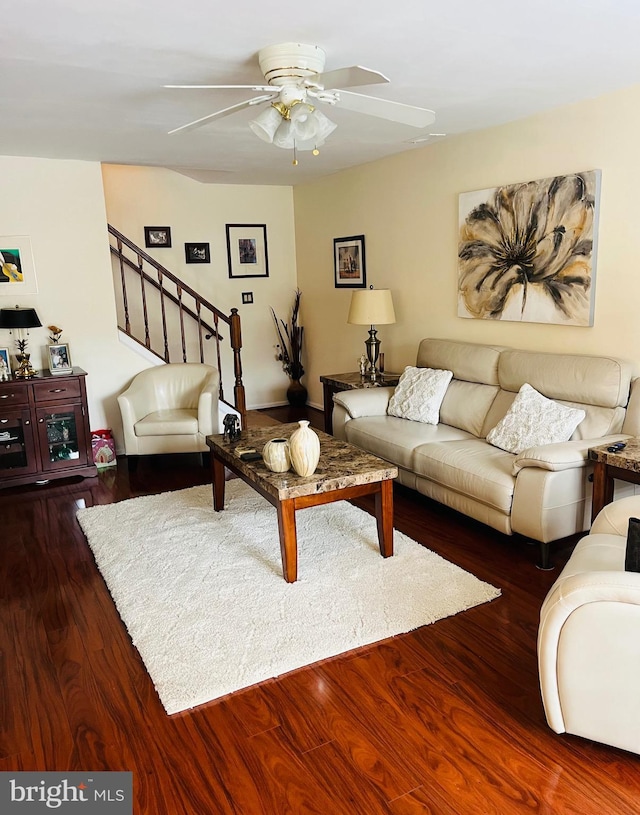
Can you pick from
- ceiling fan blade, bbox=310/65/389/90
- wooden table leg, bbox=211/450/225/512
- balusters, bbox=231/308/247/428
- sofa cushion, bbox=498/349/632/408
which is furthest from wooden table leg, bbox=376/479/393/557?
balusters, bbox=231/308/247/428

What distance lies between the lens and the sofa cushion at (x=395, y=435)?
13.0 feet

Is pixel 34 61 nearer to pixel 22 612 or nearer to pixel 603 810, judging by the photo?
pixel 22 612

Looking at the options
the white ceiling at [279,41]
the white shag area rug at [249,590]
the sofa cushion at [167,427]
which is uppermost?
the white ceiling at [279,41]

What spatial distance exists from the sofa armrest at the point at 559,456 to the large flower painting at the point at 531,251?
0.95 meters

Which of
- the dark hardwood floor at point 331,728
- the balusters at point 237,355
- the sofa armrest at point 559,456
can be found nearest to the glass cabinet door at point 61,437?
the balusters at point 237,355

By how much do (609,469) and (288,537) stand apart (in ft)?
5.16

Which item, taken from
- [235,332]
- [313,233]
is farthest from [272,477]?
[313,233]

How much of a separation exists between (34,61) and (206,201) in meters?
3.84

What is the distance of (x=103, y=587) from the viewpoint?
307 cm

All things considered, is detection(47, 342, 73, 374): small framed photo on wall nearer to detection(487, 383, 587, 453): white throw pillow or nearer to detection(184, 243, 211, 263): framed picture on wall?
detection(184, 243, 211, 263): framed picture on wall

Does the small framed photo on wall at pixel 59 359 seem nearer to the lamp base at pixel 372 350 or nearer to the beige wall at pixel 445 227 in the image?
the lamp base at pixel 372 350

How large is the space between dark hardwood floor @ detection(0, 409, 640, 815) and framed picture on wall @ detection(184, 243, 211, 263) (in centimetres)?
426

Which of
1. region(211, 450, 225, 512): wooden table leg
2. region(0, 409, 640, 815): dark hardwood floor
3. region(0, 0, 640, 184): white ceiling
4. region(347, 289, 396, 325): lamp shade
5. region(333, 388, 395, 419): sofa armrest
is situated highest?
region(0, 0, 640, 184): white ceiling

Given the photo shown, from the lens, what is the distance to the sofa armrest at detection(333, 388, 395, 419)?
15.1 feet
